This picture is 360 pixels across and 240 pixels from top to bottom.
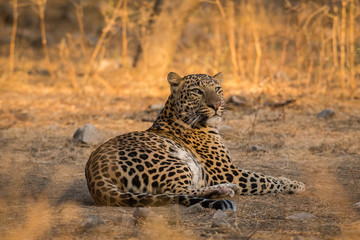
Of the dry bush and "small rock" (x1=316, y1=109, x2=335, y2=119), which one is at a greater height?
the dry bush

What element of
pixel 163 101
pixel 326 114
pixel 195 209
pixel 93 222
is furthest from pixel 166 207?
pixel 163 101

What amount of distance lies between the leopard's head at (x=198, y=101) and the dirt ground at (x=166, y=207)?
97cm

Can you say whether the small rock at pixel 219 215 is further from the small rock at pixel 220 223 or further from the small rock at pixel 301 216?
the small rock at pixel 301 216

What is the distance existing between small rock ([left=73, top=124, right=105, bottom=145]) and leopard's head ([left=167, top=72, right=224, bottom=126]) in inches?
91.3

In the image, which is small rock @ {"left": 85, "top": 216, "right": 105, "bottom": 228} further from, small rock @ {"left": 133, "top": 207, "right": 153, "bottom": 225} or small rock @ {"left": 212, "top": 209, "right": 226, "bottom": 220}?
small rock @ {"left": 212, "top": 209, "right": 226, "bottom": 220}

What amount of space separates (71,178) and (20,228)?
2.59 meters

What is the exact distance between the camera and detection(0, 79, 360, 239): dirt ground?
159 inches

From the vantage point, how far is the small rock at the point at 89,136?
8086 millimetres

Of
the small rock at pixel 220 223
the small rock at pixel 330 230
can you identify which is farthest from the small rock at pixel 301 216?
the small rock at pixel 220 223

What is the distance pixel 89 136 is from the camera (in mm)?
8117

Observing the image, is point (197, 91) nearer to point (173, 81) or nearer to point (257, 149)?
point (173, 81)

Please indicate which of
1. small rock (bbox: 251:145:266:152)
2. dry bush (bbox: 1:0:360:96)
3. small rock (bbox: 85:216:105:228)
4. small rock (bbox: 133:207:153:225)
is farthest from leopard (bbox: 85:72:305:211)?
dry bush (bbox: 1:0:360:96)

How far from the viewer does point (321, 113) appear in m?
9.37

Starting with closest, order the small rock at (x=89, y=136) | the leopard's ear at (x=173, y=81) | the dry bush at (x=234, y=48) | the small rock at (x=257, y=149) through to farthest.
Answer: the leopard's ear at (x=173, y=81) → the small rock at (x=257, y=149) → the small rock at (x=89, y=136) → the dry bush at (x=234, y=48)
